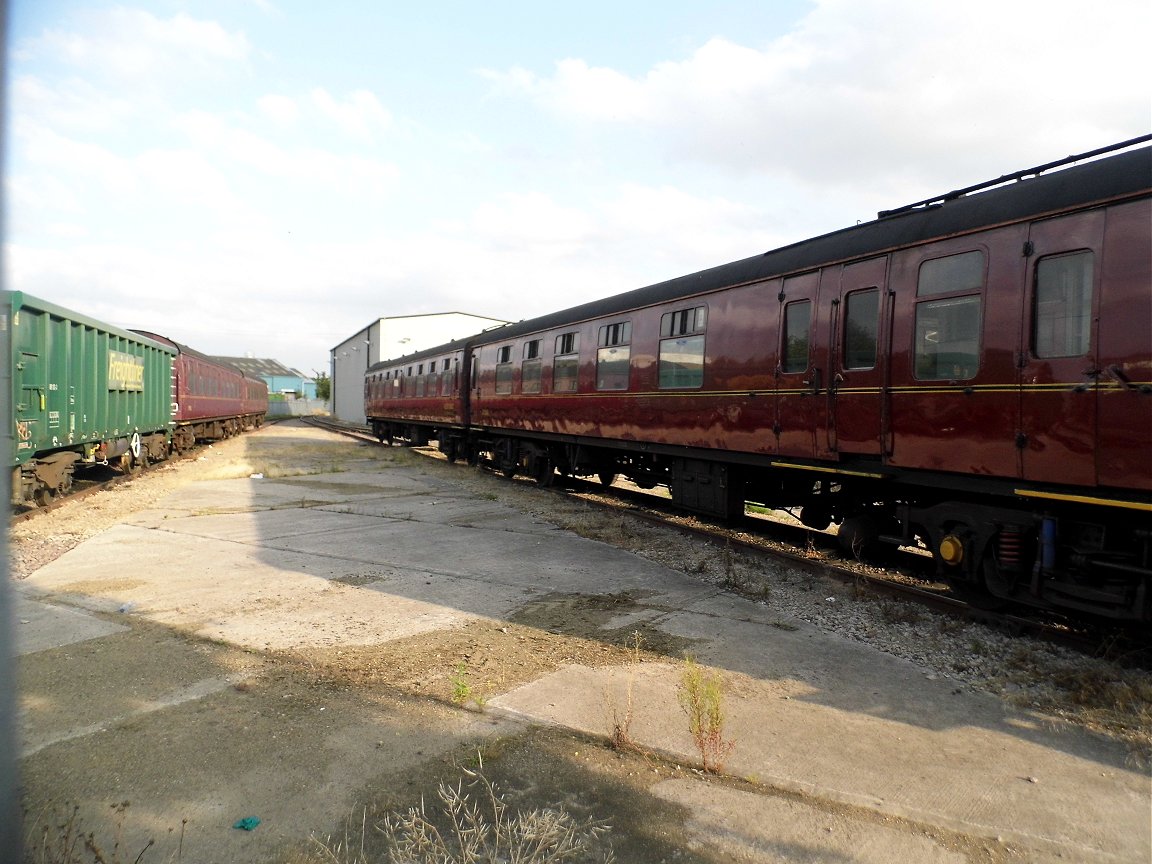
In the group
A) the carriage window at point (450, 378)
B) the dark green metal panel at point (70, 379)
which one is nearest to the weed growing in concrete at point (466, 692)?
the dark green metal panel at point (70, 379)

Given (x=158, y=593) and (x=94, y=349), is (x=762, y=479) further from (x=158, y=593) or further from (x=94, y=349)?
(x=94, y=349)

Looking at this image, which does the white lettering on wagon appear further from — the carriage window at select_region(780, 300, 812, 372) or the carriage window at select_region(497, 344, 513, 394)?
the carriage window at select_region(780, 300, 812, 372)

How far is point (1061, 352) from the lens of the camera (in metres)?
4.66

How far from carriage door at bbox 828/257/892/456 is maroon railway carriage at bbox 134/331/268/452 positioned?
19.6 meters

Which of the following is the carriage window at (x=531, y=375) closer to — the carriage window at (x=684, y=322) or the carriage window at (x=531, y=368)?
the carriage window at (x=531, y=368)

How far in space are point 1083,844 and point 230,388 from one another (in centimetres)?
3358

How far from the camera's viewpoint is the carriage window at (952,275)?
5273 millimetres

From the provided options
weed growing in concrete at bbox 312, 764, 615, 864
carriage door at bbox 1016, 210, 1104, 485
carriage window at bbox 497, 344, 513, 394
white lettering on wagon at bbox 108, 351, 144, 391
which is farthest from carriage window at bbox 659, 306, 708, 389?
white lettering on wagon at bbox 108, 351, 144, 391

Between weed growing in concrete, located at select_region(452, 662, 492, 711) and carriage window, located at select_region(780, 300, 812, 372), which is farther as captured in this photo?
carriage window, located at select_region(780, 300, 812, 372)

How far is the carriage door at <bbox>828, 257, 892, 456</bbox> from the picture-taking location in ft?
19.8

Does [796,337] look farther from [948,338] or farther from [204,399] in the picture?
[204,399]

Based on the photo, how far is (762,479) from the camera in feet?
27.1

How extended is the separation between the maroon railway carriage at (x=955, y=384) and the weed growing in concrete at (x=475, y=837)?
381 cm

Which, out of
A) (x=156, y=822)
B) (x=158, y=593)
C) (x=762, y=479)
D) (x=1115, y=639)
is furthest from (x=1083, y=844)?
(x=158, y=593)
